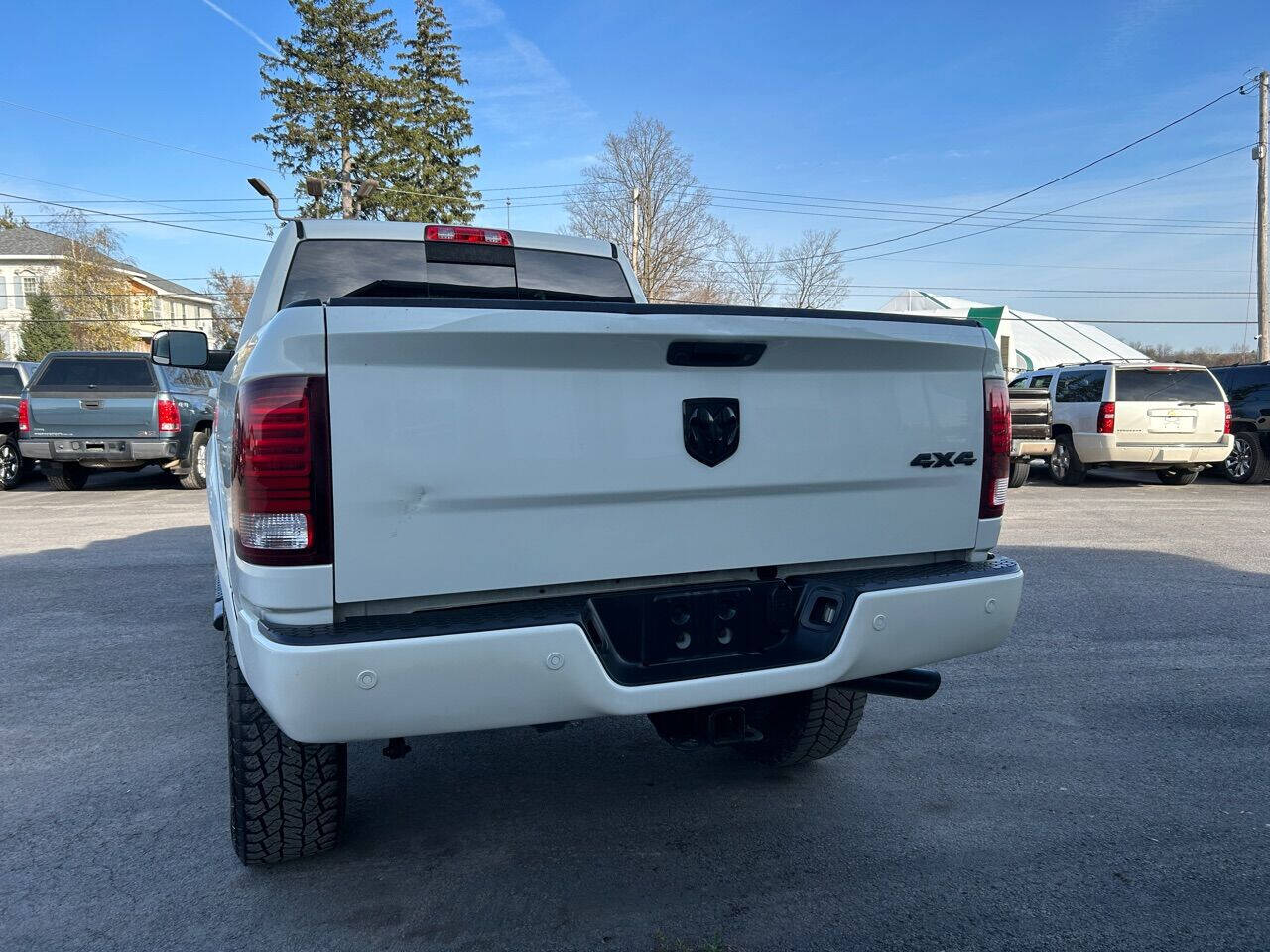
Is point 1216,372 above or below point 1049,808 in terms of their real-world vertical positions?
above

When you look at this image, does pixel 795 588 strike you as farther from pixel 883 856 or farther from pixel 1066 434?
pixel 1066 434

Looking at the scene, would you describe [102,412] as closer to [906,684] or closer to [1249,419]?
[906,684]

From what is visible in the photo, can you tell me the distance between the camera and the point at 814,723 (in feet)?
10.9

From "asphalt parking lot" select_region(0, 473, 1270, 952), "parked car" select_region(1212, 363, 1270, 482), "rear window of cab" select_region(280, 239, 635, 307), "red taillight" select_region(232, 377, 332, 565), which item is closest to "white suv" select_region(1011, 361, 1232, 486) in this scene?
"parked car" select_region(1212, 363, 1270, 482)

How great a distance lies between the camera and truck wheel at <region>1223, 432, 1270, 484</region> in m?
13.5

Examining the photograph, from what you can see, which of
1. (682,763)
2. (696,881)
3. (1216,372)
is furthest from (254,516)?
(1216,372)

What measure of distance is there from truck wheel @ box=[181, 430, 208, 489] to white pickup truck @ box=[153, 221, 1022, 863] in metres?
10.9

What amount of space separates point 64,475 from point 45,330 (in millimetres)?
42581

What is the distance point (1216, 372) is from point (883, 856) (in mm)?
14274

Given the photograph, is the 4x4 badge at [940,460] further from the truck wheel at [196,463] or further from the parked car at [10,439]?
the parked car at [10,439]

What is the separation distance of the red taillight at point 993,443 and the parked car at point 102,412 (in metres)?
10.9

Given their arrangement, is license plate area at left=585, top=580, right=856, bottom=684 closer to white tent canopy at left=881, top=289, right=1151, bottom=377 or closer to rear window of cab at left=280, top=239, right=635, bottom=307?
rear window of cab at left=280, top=239, right=635, bottom=307

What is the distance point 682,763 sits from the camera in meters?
3.56

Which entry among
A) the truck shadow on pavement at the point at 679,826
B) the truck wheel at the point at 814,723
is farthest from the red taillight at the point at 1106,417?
the truck wheel at the point at 814,723
